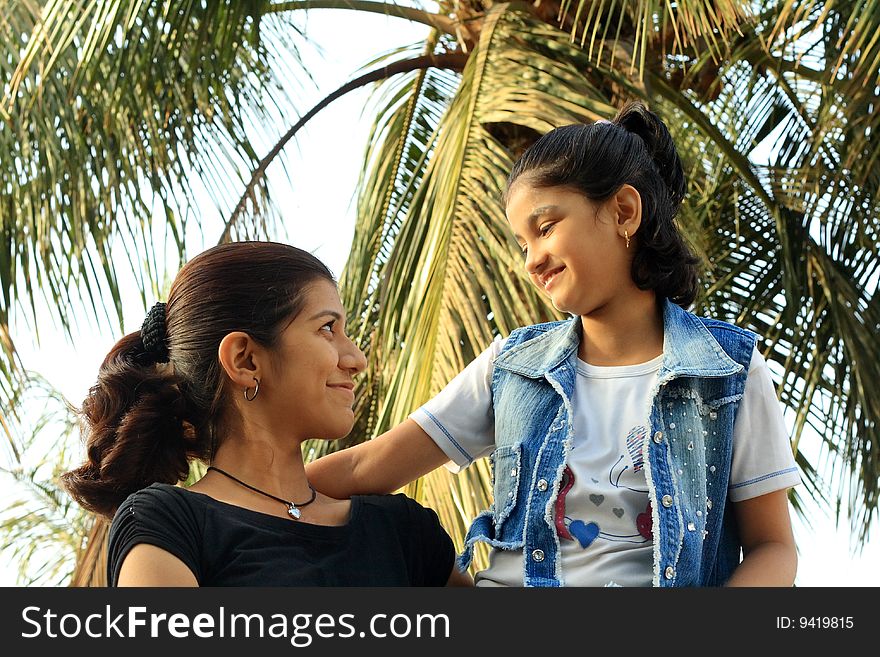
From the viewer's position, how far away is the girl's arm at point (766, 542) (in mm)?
1856

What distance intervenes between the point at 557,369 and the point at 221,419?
2.01 feet

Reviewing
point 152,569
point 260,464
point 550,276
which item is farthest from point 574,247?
point 152,569

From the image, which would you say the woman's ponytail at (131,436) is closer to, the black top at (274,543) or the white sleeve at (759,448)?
the black top at (274,543)

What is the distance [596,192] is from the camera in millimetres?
2053

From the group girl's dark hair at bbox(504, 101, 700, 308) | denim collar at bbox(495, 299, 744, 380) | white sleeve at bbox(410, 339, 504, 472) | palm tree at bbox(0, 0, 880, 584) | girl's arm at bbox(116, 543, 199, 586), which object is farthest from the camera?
palm tree at bbox(0, 0, 880, 584)

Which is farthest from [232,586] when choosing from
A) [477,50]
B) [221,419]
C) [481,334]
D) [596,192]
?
[477,50]

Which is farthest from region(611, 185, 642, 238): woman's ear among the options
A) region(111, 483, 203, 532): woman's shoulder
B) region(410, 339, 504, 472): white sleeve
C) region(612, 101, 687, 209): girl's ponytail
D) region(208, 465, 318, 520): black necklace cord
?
region(111, 483, 203, 532): woman's shoulder

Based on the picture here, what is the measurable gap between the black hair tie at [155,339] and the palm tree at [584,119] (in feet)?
4.26

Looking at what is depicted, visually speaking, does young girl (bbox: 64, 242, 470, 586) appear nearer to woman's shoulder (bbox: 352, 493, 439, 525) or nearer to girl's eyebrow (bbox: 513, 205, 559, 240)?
woman's shoulder (bbox: 352, 493, 439, 525)

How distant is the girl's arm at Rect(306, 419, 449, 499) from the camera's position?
7.14 feet

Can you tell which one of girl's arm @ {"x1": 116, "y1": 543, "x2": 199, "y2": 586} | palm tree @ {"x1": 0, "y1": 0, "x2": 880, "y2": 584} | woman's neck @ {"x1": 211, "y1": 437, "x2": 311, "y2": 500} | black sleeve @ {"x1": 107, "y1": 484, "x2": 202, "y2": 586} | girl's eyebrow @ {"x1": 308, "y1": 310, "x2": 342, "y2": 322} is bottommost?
girl's arm @ {"x1": 116, "y1": 543, "x2": 199, "y2": 586}

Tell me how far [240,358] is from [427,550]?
1.65ft

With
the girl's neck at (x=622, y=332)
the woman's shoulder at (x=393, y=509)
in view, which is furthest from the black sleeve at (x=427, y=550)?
the girl's neck at (x=622, y=332)
